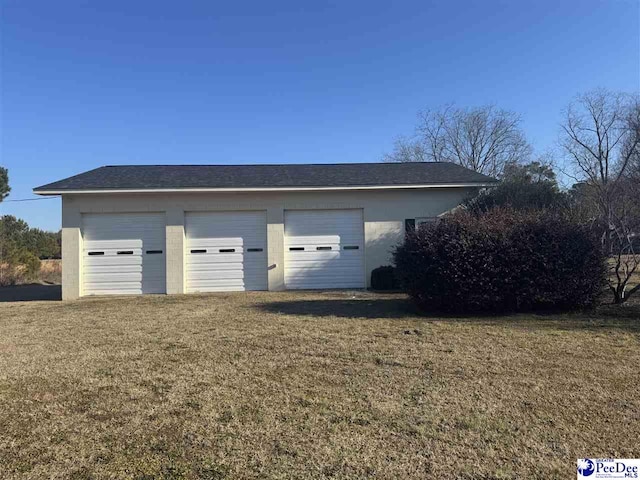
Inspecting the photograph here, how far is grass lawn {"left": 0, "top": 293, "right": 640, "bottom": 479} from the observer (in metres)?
3.10

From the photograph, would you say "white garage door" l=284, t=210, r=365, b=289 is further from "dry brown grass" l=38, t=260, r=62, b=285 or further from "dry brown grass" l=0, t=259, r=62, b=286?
"dry brown grass" l=38, t=260, r=62, b=285

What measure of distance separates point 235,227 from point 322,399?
424 inches

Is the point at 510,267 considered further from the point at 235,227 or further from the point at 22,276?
the point at 22,276

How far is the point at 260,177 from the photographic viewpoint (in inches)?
593

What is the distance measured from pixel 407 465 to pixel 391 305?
7312 mm

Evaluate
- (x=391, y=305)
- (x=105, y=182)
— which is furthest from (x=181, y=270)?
(x=391, y=305)

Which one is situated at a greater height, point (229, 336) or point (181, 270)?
point (181, 270)

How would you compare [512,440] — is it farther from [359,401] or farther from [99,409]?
[99,409]

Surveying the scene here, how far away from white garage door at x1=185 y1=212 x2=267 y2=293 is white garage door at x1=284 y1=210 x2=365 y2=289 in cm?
89

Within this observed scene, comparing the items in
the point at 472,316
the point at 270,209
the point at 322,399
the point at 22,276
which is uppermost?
the point at 270,209

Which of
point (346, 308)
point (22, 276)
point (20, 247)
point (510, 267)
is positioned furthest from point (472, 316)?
point (20, 247)

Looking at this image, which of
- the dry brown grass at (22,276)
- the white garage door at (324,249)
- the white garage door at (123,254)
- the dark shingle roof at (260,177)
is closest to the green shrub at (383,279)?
the white garage door at (324,249)

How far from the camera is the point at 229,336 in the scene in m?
7.12

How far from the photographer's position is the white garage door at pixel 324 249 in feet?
47.8
